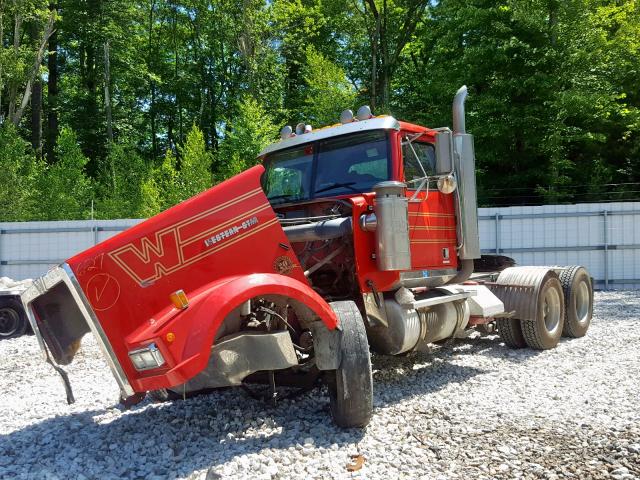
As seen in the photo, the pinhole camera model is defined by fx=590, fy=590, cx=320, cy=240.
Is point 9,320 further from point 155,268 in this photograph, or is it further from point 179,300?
point 179,300

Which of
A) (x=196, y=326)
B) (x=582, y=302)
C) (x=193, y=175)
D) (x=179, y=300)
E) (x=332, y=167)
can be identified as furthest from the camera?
(x=193, y=175)

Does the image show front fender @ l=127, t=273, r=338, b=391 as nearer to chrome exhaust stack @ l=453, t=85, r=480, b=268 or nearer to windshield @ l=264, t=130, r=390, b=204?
windshield @ l=264, t=130, r=390, b=204

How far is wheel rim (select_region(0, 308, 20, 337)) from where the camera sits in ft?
35.1

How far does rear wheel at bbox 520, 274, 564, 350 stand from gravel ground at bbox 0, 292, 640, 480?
0.79 m

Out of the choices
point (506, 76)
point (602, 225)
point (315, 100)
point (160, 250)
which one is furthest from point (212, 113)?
point (160, 250)

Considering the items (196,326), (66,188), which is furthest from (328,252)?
(66,188)

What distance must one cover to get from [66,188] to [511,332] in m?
21.7

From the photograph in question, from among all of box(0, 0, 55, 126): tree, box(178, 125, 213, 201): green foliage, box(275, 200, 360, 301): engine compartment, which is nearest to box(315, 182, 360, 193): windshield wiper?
box(275, 200, 360, 301): engine compartment

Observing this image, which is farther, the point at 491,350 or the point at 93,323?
the point at 491,350

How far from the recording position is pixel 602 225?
1568cm

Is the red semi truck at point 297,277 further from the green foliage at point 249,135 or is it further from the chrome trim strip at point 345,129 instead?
the green foliage at point 249,135

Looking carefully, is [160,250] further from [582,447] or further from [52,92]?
[52,92]

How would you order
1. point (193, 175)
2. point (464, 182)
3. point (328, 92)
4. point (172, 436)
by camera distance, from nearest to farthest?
1. point (172, 436)
2. point (464, 182)
3. point (193, 175)
4. point (328, 92)

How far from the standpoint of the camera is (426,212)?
6266mm
